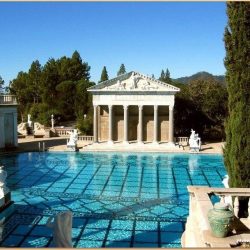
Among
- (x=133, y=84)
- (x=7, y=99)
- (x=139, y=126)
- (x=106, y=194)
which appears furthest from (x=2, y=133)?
(x=106, y=194)

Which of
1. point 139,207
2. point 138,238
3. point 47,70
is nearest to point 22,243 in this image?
A: point 138,238

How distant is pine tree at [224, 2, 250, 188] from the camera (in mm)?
9211

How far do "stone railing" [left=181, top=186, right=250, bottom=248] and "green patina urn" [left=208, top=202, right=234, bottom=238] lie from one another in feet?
0.34

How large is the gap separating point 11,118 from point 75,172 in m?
11.5

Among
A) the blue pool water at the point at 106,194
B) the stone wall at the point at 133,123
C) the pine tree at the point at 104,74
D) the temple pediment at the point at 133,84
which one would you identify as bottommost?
the blue pool water at the point at 106,194

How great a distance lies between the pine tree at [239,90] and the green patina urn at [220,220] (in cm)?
332

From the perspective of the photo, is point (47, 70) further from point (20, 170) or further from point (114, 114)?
point (20, 170)

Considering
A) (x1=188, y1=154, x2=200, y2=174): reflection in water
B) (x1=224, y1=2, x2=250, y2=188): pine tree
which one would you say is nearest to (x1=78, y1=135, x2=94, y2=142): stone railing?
(x1=188, y1=154, x2=200, y2=174): reflection in water

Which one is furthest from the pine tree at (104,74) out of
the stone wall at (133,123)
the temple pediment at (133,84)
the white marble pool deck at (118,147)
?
the white marble pool deck at (118,147)

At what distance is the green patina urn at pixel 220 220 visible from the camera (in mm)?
5980

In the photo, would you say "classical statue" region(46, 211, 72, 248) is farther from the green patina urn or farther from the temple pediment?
the temple pediment

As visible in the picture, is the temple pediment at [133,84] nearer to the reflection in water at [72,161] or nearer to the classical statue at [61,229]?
the reflection in water at [72,161]

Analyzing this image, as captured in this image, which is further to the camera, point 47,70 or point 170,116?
point 47,70

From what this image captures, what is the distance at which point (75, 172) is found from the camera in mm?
21688
